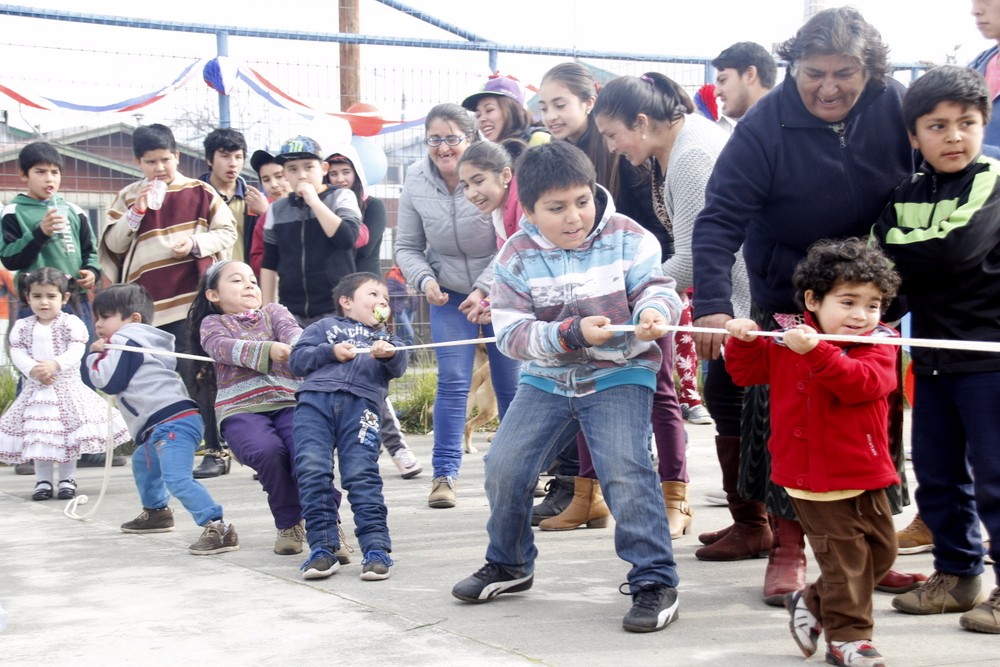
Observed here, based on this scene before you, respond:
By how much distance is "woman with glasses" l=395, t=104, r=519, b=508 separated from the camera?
18.8 feet

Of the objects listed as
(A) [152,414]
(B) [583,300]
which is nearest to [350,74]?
(A) [152,414]

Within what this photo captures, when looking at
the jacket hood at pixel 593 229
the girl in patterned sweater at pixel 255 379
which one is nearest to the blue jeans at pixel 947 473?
the jacket hood at pixel 593 229

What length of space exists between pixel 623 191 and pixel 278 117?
422 centimetres

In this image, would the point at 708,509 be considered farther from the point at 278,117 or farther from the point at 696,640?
the point at 278,117

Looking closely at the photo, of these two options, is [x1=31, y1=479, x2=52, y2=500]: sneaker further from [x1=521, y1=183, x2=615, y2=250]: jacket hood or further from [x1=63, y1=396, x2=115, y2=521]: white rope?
[x1=521, y1=183, x2=615, y2=250]: jacket hood

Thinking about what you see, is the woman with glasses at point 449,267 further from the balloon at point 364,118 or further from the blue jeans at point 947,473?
the balloon at point 364,118

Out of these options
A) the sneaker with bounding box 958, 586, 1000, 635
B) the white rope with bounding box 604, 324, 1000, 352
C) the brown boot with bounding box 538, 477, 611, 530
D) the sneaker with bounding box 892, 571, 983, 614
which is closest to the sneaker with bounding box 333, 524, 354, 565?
the brown boot with bounding box 538, 477, 611, 530

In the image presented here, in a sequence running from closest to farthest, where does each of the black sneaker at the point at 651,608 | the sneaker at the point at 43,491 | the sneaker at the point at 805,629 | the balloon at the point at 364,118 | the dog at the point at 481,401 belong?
the sneaker at the point at 805,629 → the black sneaker at the point at 651,608 → the sneaker at the point at 43,491 → the dog at the point at 481,401 → the balloon at the point at 364,118

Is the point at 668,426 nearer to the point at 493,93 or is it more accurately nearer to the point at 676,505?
the point at 676,505

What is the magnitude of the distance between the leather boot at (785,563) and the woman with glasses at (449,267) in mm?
2042

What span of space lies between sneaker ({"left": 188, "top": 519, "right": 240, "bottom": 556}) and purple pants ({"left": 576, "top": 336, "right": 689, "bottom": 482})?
150cm

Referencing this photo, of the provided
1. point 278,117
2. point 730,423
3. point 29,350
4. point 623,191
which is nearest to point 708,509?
point 730,423

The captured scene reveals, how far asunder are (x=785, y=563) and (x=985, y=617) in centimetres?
64

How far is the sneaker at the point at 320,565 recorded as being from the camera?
4297 millimetres
